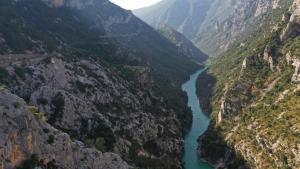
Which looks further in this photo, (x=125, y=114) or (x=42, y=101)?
(x=125, y=114)

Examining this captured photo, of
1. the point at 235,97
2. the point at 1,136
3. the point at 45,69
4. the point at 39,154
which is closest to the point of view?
the point at 1,136

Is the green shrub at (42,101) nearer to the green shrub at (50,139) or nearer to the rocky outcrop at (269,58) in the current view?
the green shrub at (50,139)

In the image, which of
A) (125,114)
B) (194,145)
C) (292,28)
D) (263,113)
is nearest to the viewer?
(125,114)

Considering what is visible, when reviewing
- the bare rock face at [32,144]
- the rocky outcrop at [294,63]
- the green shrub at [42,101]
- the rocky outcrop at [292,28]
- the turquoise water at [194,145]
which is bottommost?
the bare rock face at [32,144]

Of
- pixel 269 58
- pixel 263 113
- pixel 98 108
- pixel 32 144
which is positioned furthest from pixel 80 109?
pixel 269 58

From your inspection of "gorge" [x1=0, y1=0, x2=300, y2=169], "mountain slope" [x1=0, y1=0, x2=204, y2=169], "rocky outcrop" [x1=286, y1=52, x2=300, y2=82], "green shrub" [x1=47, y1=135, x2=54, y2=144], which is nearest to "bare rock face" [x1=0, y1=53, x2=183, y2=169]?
"mountain slope" [x1=0, y1=0, x2=204, y2=169]

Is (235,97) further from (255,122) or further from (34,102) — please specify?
(34,102)

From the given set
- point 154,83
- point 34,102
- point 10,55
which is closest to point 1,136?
point 34,102

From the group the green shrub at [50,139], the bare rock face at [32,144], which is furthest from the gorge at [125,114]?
the bare rock face at [32,144]

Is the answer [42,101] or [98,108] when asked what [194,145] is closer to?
[98,108]
